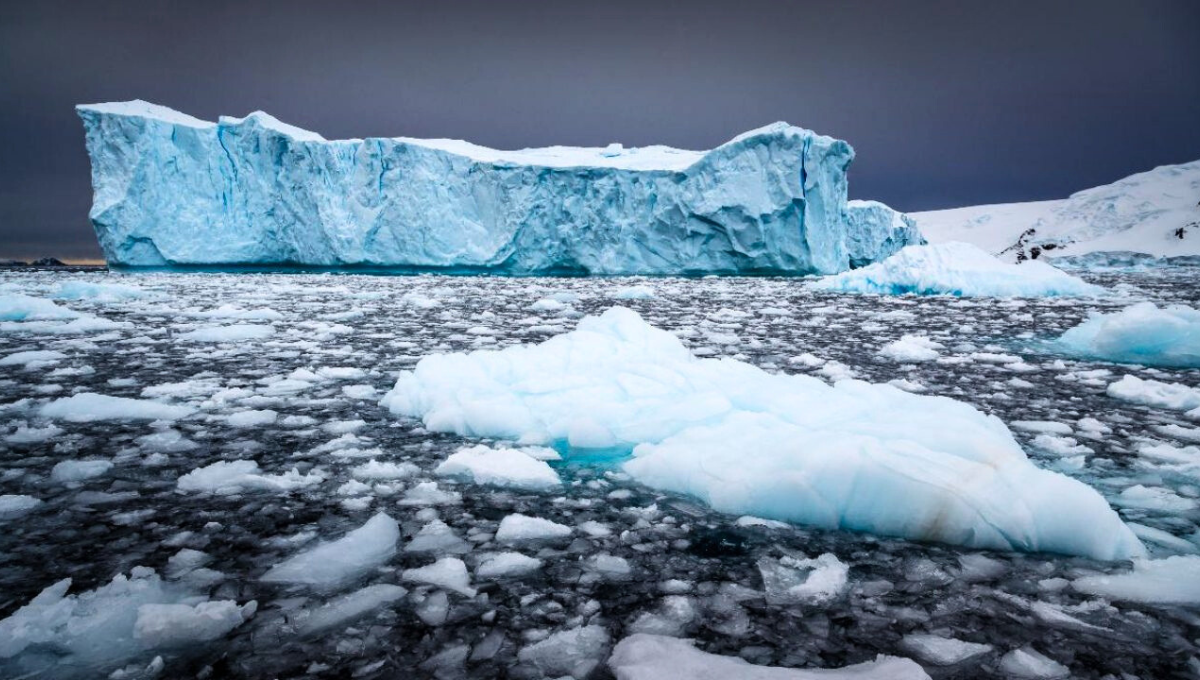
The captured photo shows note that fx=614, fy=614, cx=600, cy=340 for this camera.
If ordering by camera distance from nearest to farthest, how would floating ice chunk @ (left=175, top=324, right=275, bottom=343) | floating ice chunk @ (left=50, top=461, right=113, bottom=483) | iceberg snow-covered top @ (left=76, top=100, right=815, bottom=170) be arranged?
floating ice chunk @ (left=50, top=461, right=113, bottom=483)
floating ice chunk @ (left=175, top=324, right=275, bottom=343)
iceberg snow-covered top @ (left=76, top=100, right=815, bottom=170)

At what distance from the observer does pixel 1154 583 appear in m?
1.42

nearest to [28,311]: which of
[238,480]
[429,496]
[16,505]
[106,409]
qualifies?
[106,409]

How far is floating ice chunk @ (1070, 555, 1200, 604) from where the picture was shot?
1369 millimetres

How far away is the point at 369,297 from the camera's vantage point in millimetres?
11695

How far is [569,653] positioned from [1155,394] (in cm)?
375

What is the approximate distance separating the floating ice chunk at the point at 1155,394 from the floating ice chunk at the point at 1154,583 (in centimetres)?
224

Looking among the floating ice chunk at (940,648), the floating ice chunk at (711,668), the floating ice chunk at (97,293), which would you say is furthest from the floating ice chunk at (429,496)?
the floating ice chunk at (97,293)

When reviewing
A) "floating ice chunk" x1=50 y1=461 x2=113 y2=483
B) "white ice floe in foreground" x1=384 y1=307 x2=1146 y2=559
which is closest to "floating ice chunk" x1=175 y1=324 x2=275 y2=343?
"white ice floe in foreground" x1=384 y1=307 x2=1146 y2=559

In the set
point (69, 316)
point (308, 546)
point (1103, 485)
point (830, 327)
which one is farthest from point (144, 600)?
point (69, 316)

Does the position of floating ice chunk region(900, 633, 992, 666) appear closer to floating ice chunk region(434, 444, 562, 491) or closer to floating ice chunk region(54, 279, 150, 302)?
floating ice chunk region(434, 444, 562, 491)

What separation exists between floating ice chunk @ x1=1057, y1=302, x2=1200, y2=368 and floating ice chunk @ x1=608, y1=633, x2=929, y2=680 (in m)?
4.93

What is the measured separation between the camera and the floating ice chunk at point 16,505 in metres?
1.76

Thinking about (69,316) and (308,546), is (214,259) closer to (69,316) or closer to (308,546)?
(69,316)

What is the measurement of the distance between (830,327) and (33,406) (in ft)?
22.0
